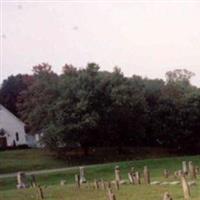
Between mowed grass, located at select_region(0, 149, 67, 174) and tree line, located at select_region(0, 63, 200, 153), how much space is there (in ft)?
7.86

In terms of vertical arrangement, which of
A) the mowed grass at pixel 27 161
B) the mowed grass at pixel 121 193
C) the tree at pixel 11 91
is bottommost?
the mowed grass at pixel 121 193

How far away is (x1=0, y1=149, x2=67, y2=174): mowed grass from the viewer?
216ft

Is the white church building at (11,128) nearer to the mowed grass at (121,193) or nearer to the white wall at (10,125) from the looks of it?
the white wall at (10,125)

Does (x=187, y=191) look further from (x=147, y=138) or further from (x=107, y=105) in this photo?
(x=147, y=138)

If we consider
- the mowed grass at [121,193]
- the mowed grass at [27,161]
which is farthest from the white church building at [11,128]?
the mowed grass at [121,193]

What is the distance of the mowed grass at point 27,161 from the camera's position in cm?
6594

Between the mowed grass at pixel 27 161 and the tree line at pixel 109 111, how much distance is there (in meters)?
2.40

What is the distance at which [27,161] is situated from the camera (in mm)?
70750

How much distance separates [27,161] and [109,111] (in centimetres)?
1085

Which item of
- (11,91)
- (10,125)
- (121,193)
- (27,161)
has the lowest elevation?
(121,193)

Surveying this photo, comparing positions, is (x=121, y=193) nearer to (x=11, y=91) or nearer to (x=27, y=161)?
(x=27, y=161)

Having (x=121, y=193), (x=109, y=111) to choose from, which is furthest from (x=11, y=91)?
(x=121, y=193)

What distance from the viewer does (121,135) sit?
7912 centimetres

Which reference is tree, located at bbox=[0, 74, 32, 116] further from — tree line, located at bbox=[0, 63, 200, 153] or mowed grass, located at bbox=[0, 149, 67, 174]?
mowed grass, located at bbox=[0, 149, 67, 174]
